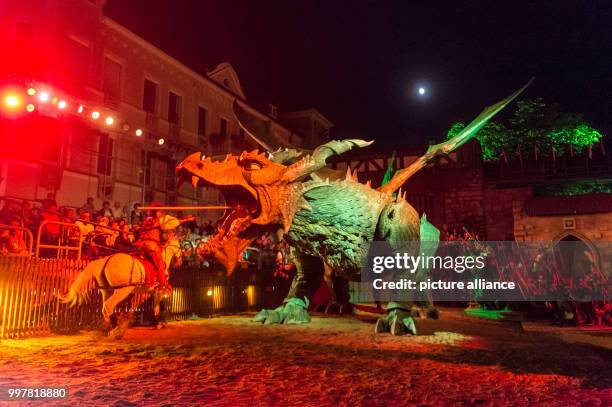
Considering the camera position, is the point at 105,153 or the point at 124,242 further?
the point at 105,153

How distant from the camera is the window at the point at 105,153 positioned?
57.1 feet

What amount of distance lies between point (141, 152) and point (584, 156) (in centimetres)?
1841

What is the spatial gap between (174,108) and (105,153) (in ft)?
17.4

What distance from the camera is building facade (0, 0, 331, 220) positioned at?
1437 cm

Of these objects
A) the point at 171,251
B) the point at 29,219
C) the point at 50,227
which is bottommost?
the point at 171,251

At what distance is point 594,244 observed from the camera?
1600 centimetres

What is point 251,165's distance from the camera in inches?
210

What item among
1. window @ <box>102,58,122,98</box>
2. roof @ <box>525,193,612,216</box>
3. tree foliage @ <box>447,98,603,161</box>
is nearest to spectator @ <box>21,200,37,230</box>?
window @ <box>102,58,122,98</box>

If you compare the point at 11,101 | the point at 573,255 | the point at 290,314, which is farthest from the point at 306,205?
the point at 573,255

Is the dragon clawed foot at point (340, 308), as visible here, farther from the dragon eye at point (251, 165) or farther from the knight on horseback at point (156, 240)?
the dragon eye at point (251, 165)

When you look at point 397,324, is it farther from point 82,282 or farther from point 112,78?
point 112,78

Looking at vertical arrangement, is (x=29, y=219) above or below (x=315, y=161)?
below

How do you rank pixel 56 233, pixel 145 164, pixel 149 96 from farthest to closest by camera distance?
pixel 149 96
pixel 145 164
pixel 56 233

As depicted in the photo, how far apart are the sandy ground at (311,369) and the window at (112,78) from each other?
46.2 ft
